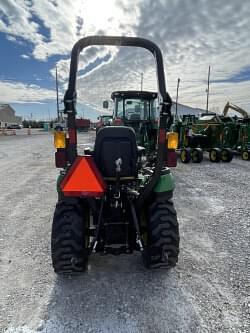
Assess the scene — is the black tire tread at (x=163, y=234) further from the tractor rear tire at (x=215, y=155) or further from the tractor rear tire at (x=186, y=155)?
the tractor rear tire at (x=215, y=155)

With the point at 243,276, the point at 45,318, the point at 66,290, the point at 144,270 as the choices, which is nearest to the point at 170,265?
the point at 144,270

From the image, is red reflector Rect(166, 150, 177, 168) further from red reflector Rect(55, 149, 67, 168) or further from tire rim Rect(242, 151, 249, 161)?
tire rim Rect(242, 151, 249, 161)

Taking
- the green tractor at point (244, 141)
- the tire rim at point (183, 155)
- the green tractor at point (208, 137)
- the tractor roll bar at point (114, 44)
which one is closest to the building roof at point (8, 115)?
the green tractor at point (208, 137)

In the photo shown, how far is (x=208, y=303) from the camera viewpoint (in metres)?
2.33

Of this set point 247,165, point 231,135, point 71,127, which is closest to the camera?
point 71,127

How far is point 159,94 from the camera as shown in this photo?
2.68 meters

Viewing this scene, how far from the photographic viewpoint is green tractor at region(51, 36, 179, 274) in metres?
2.55

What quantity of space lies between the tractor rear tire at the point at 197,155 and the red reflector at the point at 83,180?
8.66m

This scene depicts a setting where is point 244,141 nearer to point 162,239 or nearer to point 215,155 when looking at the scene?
point 215,155

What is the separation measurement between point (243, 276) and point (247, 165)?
8.26 metres

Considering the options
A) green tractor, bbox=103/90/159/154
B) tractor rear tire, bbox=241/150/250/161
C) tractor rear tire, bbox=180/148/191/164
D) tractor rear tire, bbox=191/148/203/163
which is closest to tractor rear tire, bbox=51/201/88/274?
green tractor, bbox=103/90/159/154

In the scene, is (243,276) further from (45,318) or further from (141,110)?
(141,110)

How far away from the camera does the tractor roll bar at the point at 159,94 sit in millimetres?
2482

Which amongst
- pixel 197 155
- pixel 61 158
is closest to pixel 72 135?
pixel 61 158
